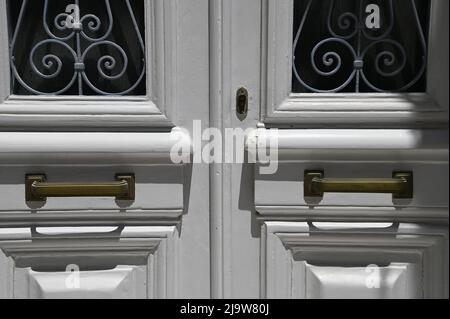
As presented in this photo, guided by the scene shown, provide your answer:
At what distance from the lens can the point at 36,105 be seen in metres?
1.41

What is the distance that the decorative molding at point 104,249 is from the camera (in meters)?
1.43

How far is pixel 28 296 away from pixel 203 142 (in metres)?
0.58

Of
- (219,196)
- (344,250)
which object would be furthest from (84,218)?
(344,250)

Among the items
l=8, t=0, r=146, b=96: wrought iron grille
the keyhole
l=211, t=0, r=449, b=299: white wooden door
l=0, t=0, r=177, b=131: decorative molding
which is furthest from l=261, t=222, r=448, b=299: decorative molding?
l=8, t=0, r=146, b=96: wrought iron grille

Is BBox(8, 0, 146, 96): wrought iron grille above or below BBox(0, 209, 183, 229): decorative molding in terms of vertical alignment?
above

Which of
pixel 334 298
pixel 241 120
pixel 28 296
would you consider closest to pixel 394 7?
pixel 241 120

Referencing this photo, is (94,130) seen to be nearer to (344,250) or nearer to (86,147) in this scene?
(86,147)

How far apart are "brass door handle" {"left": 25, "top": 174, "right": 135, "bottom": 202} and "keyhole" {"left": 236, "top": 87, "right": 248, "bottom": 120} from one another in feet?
1.01

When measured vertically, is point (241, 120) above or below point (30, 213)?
above

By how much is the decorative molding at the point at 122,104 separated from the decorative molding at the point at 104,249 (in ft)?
0.84

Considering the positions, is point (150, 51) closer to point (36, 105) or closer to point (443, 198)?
point (36, 105)

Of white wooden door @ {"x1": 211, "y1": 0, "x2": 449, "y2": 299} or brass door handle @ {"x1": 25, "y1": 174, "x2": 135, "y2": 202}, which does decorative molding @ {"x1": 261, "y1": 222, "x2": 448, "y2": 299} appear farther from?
brass door handle @ {"x1": 25, "y1": 174, "x2": 135, "y2": 202}

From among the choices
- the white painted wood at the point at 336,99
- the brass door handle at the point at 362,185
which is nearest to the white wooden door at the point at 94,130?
the white painted wood at the point at 336,99

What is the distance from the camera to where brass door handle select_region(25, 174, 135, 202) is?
139 centimetres
